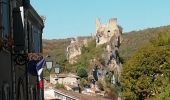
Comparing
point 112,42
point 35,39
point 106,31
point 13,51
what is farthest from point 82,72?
point 13,51

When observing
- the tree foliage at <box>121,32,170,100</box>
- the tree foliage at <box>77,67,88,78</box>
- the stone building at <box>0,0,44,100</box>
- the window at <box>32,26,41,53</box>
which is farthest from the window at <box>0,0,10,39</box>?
the tree foliage at <box>77,67,88,78</box>

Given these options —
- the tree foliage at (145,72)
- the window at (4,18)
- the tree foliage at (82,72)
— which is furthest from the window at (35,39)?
the tree foliage at (82,72)

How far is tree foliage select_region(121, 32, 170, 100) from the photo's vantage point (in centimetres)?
6366

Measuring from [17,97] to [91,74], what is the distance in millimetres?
107096

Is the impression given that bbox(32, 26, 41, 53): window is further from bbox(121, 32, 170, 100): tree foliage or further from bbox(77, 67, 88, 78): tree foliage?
bbox(77, 67, 88, 78): tree foliage

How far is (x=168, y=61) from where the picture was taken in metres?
63.9

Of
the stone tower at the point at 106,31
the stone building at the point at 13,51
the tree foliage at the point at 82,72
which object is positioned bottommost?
the tree foliage at the point at 82,72

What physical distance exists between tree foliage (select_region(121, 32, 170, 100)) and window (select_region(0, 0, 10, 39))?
144ft

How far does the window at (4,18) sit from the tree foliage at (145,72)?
43.8 m

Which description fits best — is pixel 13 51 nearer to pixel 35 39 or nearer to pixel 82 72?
pixel 35 39

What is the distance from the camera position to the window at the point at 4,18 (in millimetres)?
18362

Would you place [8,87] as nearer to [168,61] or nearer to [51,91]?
[51,91]

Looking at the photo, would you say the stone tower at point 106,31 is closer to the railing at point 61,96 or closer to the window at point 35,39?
the railing at point 61,96

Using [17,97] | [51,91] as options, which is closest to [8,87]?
[17,97]
